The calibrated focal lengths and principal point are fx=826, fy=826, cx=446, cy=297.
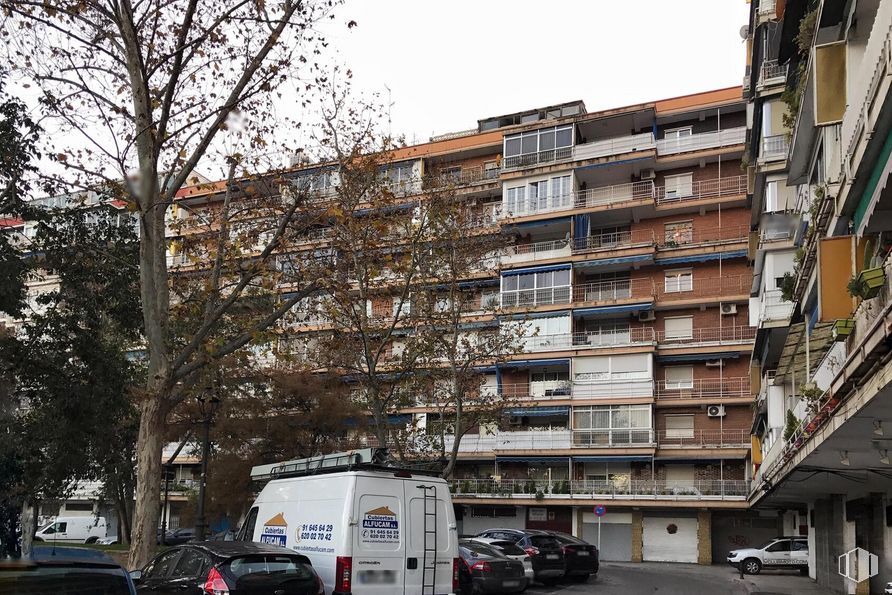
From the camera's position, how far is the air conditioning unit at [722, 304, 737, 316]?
4138cm

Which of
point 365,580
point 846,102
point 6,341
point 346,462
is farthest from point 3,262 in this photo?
point 846,102

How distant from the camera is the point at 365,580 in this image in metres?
11.7

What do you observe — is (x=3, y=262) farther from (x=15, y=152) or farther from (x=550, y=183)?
(x=550, y=183)

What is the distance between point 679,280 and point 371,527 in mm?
34663

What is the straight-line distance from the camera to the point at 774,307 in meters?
23.5

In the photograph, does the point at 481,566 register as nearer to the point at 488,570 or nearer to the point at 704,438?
the point at 488,570

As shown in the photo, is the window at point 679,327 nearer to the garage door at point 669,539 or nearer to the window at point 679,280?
the window at point 679,280

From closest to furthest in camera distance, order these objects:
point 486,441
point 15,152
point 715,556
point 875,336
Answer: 1. point 875,336
2. point 15,152
3. point 715,556
4. point 486,441

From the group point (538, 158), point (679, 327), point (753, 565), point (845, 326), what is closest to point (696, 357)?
point (679, 327)

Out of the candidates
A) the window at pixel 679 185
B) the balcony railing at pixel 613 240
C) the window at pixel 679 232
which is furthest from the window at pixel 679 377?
the window at pixel 679 185

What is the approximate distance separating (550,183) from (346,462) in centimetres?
3550

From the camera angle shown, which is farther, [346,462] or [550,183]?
[550,183]

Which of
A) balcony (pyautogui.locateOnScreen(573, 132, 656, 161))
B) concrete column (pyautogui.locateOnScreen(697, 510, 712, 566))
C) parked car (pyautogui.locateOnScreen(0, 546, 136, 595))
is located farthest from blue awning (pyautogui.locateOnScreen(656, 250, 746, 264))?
parked car (pyautogui.locateOnScreen(0, 546, 136, 595))

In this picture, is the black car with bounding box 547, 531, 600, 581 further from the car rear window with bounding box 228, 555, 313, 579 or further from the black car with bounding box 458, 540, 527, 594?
the car rear window with bounding box 228, 555, 313, 579
